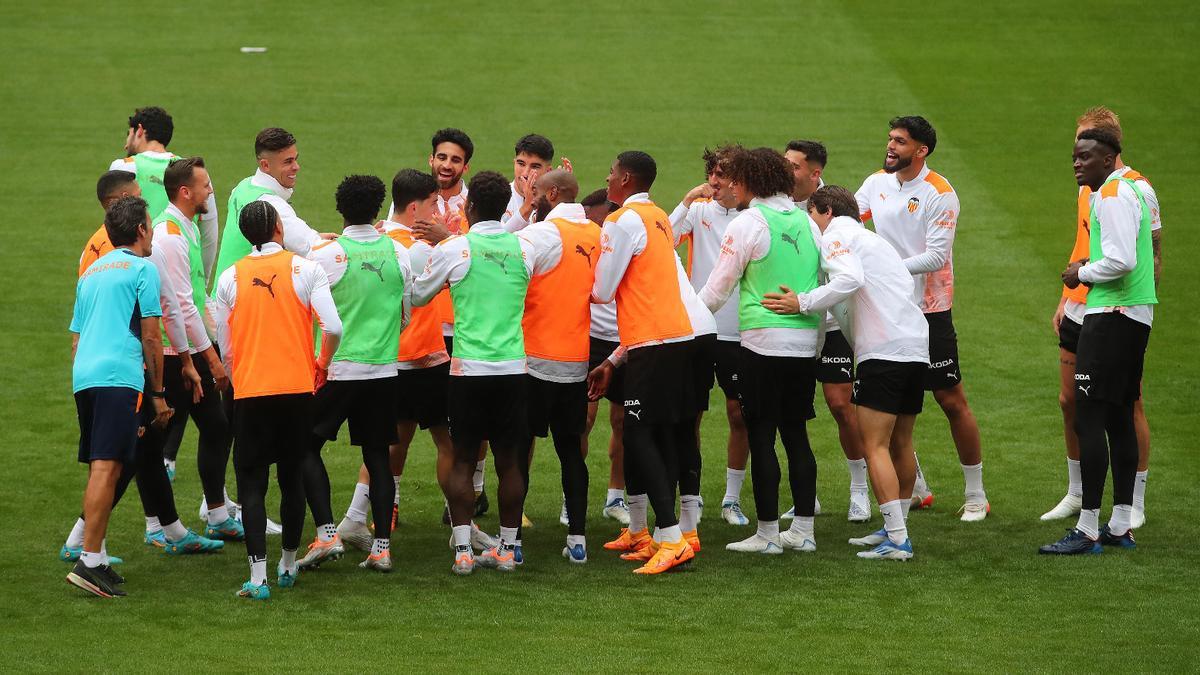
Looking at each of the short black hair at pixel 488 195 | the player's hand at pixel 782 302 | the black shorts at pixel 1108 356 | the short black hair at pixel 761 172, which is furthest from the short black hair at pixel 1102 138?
the short black hair at pixel 488 195

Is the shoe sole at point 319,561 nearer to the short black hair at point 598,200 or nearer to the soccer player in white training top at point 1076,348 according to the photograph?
the short black hair at point 598,200

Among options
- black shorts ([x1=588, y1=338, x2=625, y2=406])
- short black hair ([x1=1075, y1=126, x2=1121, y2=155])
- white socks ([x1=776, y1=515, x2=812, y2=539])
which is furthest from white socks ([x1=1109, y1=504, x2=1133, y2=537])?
black shorts ([x1=588, y1=338, x2=625, y2=406])

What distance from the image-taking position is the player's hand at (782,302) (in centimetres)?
776

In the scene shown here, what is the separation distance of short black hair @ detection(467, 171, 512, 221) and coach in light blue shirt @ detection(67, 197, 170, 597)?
165 cm

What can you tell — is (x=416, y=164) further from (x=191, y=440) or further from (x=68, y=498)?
(x=68, y=498)

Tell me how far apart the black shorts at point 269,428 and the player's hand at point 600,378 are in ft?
5.17

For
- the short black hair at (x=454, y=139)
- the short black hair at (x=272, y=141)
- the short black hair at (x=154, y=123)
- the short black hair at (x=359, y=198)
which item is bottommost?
the short black hair at (x=359, y=198)

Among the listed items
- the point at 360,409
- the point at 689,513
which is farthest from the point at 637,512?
the point at 360,409

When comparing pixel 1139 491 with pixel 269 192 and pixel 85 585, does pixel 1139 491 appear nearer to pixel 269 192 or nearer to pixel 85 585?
pixel 269 192

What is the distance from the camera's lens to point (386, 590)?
7348 millimetres

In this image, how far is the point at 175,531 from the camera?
7980 millimetres

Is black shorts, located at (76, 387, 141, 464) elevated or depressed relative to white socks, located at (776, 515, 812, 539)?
elevated

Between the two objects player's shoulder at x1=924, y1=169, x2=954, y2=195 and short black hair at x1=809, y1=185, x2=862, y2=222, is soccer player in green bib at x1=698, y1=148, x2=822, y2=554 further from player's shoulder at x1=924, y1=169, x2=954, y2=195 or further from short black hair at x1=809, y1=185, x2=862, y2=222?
player's shoulder at x1=924, y1=169, x2=954, y2=195

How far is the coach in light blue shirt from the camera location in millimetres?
7191
